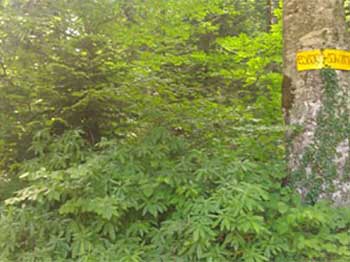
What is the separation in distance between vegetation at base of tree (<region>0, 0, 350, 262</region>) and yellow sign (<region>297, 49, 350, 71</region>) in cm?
50

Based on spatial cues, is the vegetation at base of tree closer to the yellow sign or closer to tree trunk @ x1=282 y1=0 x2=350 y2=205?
tree trunk @ x1=282 y1=0 x2=350 y2=205

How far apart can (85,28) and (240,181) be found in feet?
6.72

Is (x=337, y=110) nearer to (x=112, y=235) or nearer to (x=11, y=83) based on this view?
(x=112, y=235)

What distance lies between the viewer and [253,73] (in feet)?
13.6

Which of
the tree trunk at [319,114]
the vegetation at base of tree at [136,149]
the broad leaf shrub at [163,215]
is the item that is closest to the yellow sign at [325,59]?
the tree trunk at [319,114]

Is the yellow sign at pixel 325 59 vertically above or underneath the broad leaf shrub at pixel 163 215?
above

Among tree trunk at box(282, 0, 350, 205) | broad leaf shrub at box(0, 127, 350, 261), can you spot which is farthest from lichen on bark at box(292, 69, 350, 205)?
broad leaf shrub at box(0, 127, 350, 261)

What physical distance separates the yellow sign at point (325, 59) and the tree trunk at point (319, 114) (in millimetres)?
36

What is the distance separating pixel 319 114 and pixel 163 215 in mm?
1306

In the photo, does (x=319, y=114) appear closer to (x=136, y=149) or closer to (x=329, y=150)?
(x=329, y=150)

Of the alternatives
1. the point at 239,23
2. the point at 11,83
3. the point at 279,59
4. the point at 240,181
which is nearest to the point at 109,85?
the point at 11,83

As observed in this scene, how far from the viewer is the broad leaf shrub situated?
2.08m

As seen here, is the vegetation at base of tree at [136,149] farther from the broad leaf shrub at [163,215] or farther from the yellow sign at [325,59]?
the yellow sign at [325,59]

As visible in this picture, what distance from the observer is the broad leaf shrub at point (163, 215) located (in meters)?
2.08
